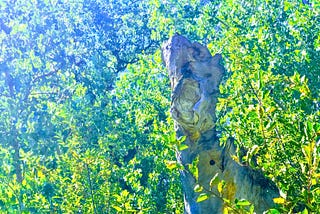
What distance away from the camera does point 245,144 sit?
21.6 feet

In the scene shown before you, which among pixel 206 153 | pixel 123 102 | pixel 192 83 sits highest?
pixel 123 102

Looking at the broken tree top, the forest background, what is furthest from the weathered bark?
the forest background

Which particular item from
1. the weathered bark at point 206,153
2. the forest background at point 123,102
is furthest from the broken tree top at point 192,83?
the forest background at point 123,102

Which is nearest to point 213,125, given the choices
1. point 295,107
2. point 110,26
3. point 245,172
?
point 245,172

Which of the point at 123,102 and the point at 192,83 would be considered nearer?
the point at 192,83

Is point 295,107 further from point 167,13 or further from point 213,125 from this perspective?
point 167,13

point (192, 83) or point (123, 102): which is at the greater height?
point (123, 102)

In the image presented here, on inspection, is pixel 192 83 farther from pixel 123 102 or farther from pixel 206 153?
pixel 123 102

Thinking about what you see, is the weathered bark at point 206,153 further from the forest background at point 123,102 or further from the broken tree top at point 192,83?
the forest background at point 123,102

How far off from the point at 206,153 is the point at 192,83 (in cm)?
81

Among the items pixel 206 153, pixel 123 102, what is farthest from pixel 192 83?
pixel 123 102

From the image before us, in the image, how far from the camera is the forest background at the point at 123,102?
6.29 metres

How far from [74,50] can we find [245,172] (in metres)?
8.79

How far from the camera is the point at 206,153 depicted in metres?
5.80
